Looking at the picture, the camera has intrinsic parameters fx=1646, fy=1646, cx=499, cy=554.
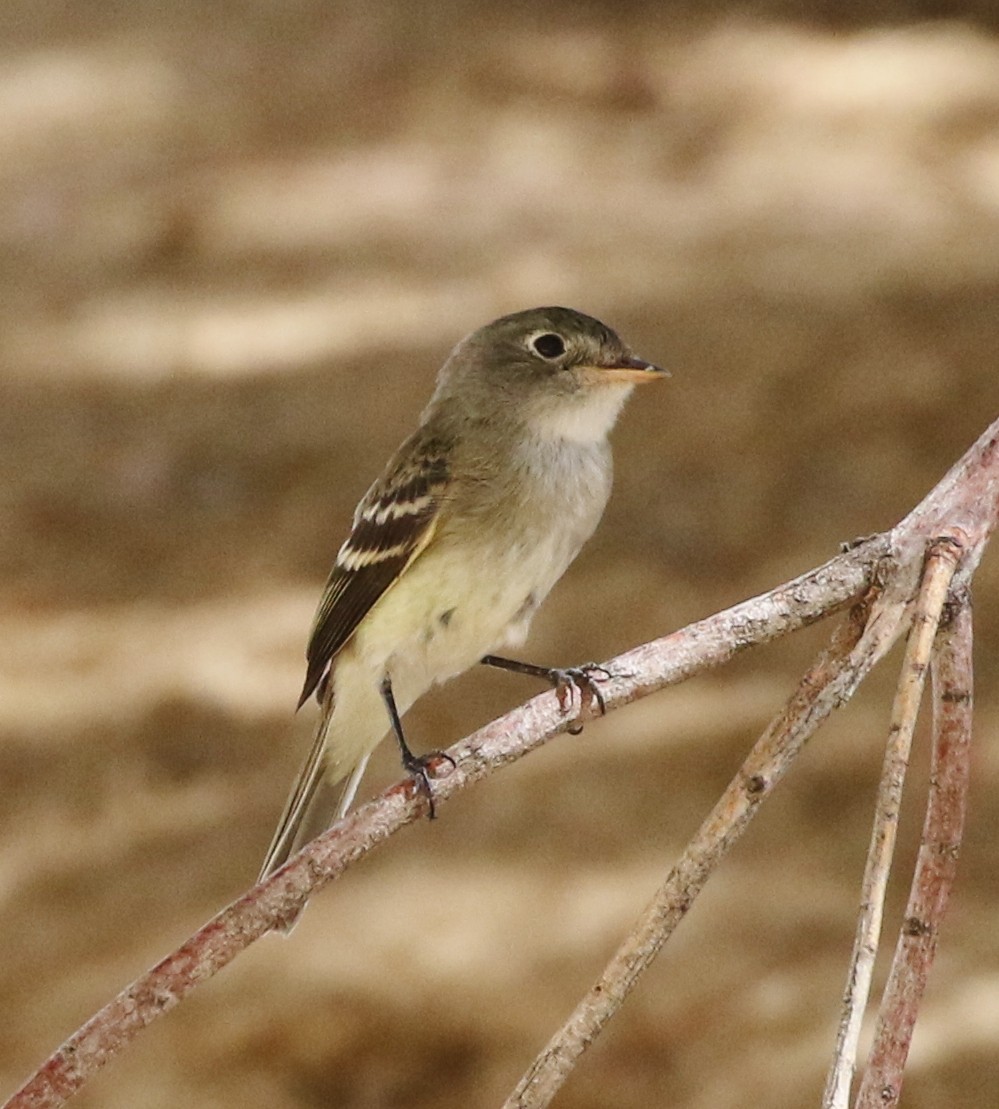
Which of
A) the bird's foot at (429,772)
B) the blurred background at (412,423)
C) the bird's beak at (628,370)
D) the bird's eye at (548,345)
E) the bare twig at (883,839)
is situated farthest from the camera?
the blurred background at (412,423)

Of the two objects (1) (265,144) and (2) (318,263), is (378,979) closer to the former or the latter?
(2) (318,263)

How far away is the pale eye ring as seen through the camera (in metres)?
1.13

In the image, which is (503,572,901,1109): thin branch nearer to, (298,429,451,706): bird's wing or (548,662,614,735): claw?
(548,662,614,735): claw

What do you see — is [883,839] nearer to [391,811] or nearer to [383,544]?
[391,811]

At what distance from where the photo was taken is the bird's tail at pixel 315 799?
1.23 m

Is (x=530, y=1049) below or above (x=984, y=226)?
below

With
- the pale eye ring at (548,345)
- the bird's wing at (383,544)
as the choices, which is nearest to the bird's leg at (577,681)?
the bird's wing at (383,544)

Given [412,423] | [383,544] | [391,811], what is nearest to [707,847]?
[391,811]

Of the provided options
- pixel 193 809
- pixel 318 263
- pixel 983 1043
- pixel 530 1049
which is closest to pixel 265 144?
pixel 318 263

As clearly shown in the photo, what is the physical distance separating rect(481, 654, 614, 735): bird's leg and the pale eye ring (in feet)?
0.72

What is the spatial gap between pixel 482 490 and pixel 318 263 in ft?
2.66

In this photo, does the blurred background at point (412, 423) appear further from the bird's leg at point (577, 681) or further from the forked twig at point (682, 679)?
the forked twig at point (682, 679)

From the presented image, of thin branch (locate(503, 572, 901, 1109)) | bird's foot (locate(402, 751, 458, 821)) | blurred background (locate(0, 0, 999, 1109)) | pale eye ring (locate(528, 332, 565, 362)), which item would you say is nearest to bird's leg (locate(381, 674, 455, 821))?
bird's foot (locate(402, 751, 458, 821))

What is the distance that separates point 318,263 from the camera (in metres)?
1.90
